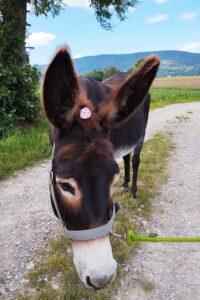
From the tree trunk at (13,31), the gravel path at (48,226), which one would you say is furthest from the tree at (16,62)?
the gravel path at (48,226)

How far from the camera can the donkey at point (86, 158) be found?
2455mm

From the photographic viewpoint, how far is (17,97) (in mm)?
11242

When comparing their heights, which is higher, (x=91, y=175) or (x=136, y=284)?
(x=91, y=175)

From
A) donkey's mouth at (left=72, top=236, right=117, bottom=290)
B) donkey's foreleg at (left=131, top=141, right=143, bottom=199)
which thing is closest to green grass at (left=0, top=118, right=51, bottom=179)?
donkey's foreleg at (left=131, top=141, right=143, bottom=199)

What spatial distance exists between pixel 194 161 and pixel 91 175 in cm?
730

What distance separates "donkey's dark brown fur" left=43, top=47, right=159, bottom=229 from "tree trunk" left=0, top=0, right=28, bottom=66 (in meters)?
9.23

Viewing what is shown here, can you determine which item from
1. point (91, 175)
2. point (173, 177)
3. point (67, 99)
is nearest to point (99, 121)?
point (67, 99)

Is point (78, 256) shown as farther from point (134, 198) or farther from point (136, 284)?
point (134, 198)

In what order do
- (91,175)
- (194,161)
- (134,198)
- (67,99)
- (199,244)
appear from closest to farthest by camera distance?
(91,175) < (67,99) < (199,244) < (134,198) < (194,161)

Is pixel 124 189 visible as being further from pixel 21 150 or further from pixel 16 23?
pixel 16 23

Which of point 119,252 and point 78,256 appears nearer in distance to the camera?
point 78,256

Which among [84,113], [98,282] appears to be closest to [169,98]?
[84,113]

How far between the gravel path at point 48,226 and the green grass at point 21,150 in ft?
0.81

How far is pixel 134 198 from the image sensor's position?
6285 millimetres
